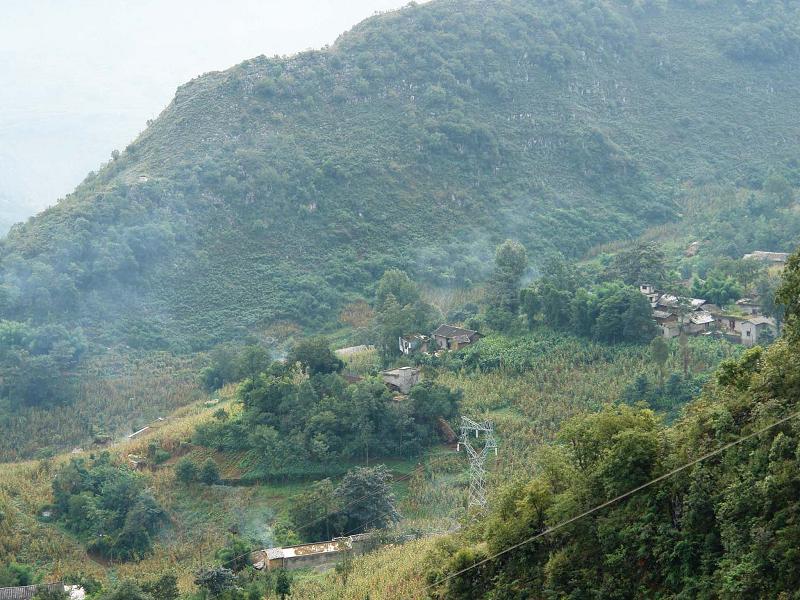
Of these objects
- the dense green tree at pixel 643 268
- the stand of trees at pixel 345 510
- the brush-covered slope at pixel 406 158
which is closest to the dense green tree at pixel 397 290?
the brush-covered slope at pixel 406 158

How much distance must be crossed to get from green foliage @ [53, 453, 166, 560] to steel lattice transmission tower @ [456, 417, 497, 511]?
7.63 metres

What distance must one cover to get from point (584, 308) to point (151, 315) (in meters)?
18.8

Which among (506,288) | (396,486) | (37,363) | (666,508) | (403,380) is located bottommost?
(396,486)

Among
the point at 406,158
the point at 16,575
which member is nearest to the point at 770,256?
the point at 406,158

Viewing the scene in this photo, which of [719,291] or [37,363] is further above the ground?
[37,363]

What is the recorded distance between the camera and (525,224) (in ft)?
167

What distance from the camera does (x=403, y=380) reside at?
2962cm

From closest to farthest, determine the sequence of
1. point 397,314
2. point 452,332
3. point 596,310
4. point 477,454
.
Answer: point 477,454
point 596,310
point 397,314
point 452,332

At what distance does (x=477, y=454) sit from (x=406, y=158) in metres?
29.8

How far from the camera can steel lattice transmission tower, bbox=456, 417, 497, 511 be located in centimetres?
2328

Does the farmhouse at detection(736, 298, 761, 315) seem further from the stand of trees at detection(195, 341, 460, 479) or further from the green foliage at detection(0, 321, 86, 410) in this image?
the green foliage at detection(0, 321, 86, 410)

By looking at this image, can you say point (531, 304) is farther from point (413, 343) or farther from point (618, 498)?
point (618, 498)

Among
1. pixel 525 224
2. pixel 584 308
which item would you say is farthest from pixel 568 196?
pixel 584 308

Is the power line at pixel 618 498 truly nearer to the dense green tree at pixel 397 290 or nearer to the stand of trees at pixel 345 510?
the stand of trees at pixel 345 510
